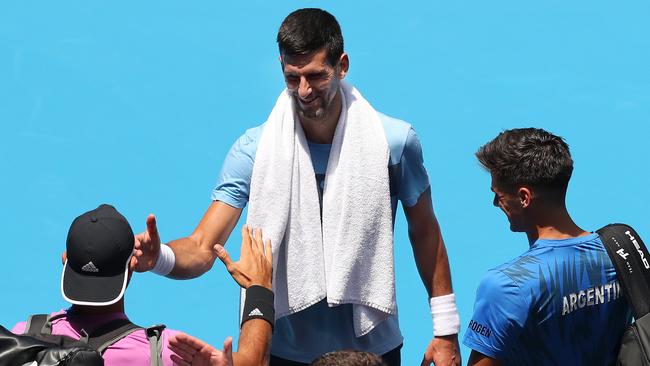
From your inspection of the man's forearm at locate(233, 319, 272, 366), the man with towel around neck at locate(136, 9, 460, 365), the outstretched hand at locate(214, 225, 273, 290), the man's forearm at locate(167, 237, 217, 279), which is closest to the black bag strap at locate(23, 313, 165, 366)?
the man's forearm at locate(233, 319, 272, 366)

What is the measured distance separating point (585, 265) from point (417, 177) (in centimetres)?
89

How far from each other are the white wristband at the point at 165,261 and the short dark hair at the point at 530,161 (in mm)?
1031

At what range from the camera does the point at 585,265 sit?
402 cm

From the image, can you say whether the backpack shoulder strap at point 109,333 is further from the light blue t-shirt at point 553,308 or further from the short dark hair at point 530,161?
the short dark hair at point 530,161

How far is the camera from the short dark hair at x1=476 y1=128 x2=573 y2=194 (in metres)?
4.15

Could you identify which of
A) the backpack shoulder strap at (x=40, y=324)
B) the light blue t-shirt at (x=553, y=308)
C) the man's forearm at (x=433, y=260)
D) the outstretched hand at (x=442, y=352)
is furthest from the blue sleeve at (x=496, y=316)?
the backpack shoulder strap at (x=40, y=324)

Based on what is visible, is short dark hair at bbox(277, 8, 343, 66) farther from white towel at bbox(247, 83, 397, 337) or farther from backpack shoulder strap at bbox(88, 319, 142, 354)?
backpack shoulder strap at bbox(88, 319, 142, 354)

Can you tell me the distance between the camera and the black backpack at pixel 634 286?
3.98 m

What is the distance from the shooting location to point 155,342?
3500 mm

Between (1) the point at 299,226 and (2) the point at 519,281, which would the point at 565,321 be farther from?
(1) the point at 299,226

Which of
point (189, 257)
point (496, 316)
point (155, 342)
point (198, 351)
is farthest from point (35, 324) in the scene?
point (496, 316)

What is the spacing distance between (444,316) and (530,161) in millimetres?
795

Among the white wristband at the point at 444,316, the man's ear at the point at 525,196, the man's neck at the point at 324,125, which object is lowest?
the white wristband at the point at 444,316

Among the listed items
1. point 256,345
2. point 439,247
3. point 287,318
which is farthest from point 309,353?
point 256,345
